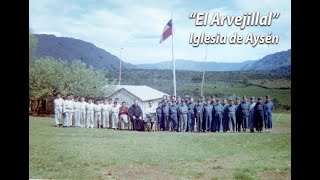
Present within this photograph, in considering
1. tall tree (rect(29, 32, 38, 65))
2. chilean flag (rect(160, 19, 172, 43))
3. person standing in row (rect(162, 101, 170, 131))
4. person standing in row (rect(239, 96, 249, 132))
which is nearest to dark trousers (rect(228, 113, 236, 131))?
person standing in row (rect(239, 96, 249, 132))

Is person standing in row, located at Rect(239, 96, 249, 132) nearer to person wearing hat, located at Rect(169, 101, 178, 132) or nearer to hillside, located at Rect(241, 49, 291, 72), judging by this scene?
hillside, located at Rect(241, 49, 291, 72)

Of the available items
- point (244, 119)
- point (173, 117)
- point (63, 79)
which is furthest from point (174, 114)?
point (63, 79)

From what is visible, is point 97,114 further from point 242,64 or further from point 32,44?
point 242,64

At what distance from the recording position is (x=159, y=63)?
245 inches

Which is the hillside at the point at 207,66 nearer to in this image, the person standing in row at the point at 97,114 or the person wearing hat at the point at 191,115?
the person wearing hat at the point at 191,115

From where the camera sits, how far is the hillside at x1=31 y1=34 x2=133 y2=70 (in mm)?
6223

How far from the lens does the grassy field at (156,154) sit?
5703 millimetres

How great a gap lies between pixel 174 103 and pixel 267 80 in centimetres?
134

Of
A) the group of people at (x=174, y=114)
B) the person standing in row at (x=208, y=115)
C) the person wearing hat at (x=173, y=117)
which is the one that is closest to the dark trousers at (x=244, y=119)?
the group of people at (x=174, y=114)

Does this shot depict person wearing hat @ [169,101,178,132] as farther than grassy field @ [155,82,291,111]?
Yes

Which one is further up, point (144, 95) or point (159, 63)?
point (159, 63)
